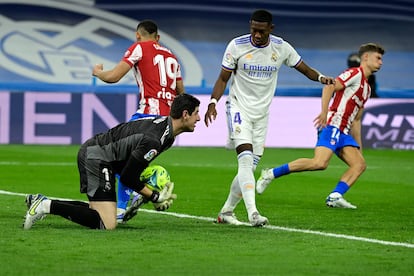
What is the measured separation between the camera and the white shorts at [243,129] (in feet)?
33.7

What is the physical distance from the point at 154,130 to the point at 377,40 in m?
27.0

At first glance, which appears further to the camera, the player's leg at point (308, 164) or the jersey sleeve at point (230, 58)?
the player's leg at point (308, 164)

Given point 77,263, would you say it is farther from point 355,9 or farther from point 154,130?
point 355,9

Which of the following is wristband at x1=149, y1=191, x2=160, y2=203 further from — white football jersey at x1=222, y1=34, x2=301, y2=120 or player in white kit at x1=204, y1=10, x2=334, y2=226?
white football jersey at x1=222, y1=34, x2=301, y2=120

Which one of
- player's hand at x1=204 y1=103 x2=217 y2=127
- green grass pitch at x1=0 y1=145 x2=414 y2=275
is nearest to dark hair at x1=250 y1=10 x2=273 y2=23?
player's hand at x1=204 y1=103 x2=217 y2=127

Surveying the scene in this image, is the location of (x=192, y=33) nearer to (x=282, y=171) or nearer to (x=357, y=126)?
(x=357, y=126)

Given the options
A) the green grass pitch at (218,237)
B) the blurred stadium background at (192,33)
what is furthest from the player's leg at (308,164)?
the blurred stadium background at (192,33)

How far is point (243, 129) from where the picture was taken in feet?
33.8

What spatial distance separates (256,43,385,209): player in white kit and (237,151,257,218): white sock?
8.44 feet

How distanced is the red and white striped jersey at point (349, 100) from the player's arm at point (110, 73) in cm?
343

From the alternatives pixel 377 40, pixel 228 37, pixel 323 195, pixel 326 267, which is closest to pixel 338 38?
pixel 377 40

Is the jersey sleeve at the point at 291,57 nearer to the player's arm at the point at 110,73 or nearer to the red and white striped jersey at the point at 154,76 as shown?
the red and white striped jersey at the point at 154,76

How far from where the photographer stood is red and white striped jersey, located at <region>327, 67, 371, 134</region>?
12.9 metres

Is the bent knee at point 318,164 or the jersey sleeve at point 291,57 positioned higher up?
the jersey sleeve at point 291,57
